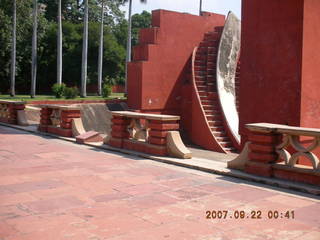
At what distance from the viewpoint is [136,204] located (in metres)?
4.93

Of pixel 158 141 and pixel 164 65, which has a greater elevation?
pixel 164 65

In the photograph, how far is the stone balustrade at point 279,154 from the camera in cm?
583

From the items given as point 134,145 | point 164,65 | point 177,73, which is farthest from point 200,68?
point 134,145

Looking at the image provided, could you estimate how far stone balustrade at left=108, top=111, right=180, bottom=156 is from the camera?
26.4 feet

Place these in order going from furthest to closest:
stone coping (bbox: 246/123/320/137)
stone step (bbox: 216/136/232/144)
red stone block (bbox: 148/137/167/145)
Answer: stone step (bbox: 216/136/232/144) → red stone block (bbox: 148/137/167/145) → stone coping (bbox: 246/123/320/137)

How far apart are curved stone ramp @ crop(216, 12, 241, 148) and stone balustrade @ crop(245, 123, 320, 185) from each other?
9.70 meters

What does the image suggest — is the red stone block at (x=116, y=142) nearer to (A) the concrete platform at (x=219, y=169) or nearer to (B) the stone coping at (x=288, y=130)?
(A) the concrete platform at (x=219, y=169)

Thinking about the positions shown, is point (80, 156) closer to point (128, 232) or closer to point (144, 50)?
point (128, 232)

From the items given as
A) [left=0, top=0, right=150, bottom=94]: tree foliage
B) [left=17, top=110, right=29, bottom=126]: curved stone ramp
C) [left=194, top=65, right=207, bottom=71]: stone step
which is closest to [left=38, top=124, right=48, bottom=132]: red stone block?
[left=17, top=110, right=29, bottom=126]: curved stone ramp

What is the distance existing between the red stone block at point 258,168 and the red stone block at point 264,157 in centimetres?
6

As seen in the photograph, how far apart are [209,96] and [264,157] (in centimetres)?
1144

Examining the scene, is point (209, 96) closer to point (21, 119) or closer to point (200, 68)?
point (200, 68)

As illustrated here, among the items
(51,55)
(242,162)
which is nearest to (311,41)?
(242,162)

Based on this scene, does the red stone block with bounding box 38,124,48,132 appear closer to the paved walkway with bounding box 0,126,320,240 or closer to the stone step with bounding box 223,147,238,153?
the paved walkway with bounding box 0,126,320,240
